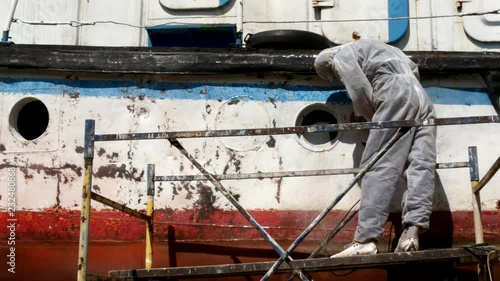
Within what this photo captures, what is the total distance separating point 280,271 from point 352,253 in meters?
0.54

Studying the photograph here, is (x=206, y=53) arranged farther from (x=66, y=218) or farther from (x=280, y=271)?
(x=280, y=271)

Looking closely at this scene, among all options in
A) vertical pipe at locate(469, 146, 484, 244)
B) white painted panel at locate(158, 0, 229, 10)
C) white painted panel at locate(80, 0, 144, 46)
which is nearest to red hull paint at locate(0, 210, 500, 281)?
vertical pipe at locate(469, 146, 484, 244)

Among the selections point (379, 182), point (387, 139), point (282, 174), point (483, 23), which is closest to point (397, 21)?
point (483, 23)

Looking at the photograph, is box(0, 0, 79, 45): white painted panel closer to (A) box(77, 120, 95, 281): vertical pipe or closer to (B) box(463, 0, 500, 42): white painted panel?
(A) box(77, 120, 95, 281): vertical pipe

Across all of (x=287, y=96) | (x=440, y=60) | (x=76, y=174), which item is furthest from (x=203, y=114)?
(x=440, y=60)

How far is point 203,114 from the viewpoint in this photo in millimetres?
4973

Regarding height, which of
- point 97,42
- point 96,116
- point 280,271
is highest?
point 97,42

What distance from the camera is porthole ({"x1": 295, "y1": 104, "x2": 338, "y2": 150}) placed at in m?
4.93

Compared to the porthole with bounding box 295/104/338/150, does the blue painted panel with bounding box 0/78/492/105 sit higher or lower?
higher

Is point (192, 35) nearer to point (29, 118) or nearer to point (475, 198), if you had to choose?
point (29, 118)

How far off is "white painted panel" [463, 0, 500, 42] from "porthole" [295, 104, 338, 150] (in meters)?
1.31

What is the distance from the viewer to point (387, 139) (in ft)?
14.1

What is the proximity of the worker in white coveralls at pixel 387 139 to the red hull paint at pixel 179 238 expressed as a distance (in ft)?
1.83

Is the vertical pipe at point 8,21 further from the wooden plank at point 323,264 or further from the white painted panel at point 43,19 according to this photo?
the wooden plank at point 323,264
